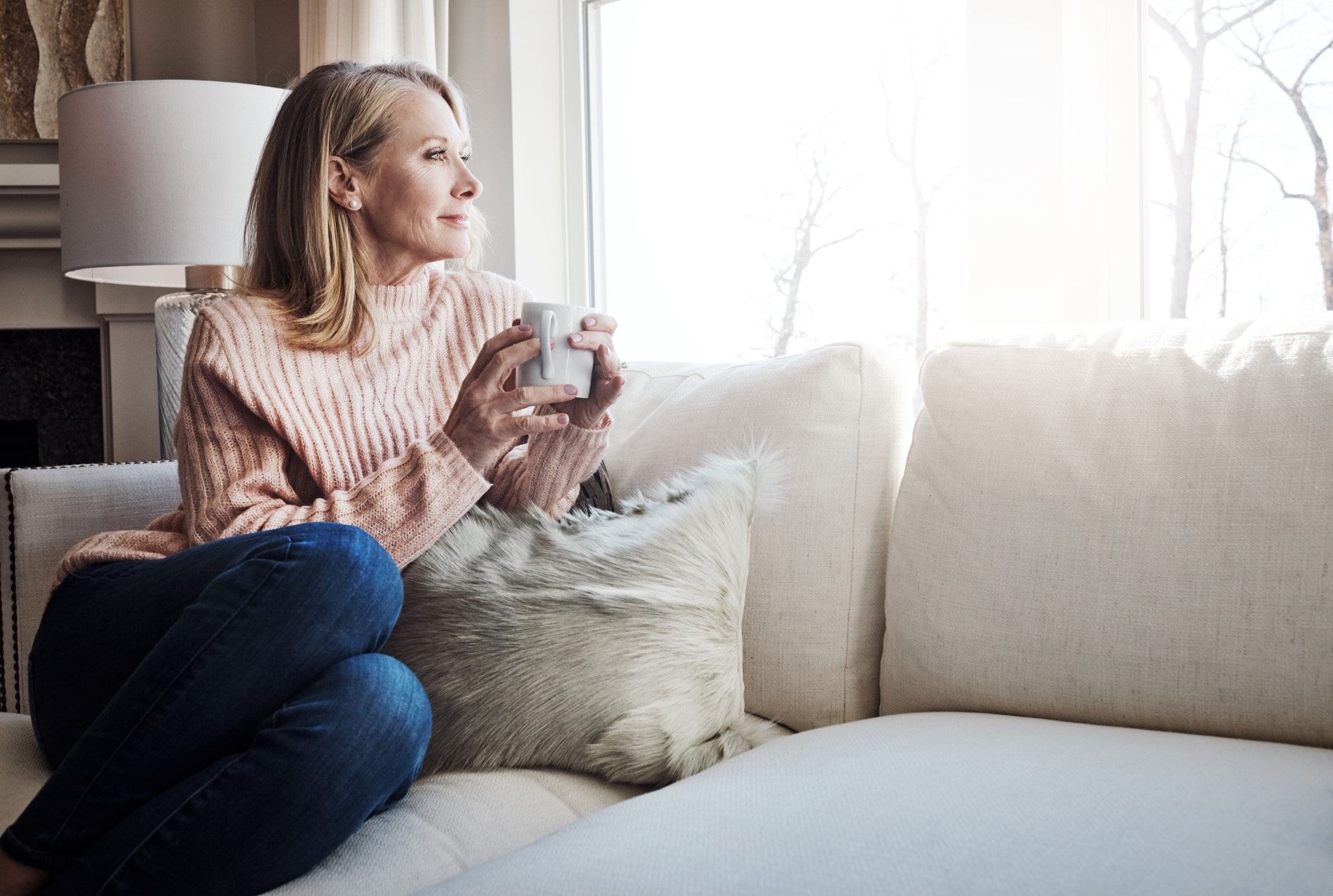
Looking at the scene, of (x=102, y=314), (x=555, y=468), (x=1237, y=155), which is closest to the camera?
(x=555, y=468)

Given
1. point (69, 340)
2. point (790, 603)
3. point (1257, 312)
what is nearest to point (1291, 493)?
point (790, 603)

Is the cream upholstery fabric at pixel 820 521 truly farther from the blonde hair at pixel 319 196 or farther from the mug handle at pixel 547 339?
the blonde hair at pixel 319 196

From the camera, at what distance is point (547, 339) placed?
43.3 inches

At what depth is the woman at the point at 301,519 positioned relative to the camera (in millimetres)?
852

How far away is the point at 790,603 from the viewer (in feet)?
3.92

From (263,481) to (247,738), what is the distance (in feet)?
1.31

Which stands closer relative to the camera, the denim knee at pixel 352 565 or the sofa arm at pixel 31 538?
the denim knee at pixel 352 565

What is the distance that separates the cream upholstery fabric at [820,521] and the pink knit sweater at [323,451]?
182 millimetres

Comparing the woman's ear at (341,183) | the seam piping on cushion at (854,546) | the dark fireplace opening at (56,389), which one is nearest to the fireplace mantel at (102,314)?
the dark fireplace opening at (56,389)

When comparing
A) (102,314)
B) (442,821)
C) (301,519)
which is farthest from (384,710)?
(102,314)

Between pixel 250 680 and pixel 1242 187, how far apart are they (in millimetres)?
1488

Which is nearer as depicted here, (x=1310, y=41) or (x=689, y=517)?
(x=689, y=517)

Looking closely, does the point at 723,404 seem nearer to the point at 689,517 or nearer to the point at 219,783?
the point at 689,517

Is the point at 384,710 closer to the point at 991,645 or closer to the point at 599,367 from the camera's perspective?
the point at 599,367
